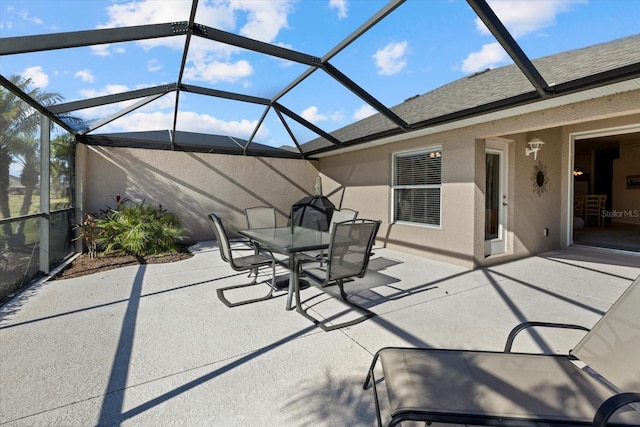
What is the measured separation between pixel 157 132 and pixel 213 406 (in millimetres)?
9151

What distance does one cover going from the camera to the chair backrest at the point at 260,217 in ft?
21.1

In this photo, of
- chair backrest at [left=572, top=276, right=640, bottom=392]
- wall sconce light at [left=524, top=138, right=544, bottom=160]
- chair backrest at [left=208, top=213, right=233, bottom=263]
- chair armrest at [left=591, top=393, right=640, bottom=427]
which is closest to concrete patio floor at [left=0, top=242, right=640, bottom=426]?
chair backrest at [left=208, top=213, right=233, bottom=263]

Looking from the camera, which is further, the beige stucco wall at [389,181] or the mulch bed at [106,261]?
the beige stucco wall at [389,181]

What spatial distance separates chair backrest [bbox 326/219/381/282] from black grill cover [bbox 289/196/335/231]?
448cm

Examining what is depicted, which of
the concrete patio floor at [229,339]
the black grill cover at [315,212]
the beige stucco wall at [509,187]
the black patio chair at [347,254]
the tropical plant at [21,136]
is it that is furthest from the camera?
the black grill cover at [315,212]

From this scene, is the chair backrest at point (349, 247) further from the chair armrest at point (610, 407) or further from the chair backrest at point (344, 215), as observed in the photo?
the chair armrest at point (610, 407)

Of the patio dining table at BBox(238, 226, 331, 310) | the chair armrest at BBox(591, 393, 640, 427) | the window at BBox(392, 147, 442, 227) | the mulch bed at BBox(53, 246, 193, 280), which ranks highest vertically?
the window at BBox(392, 147, 442, 227)

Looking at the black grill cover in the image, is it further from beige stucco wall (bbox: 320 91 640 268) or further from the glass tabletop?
the glass tabletop

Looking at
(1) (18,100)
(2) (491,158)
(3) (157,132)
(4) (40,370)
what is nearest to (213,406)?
(4) (40,370)

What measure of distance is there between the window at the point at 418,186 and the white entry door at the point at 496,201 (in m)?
0.93

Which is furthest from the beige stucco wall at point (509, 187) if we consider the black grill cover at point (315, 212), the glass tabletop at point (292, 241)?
the glass tabletop at point (292, 241)

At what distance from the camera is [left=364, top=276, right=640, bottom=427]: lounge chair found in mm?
A: 1435

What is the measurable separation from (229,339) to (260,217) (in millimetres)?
3746

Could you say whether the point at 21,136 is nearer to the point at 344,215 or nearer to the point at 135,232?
the point at 135,232
